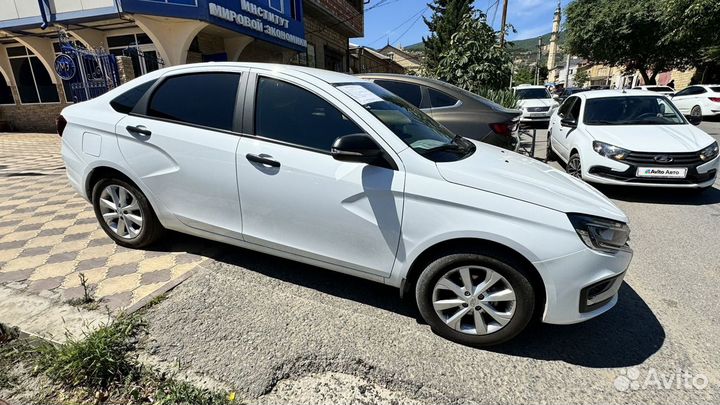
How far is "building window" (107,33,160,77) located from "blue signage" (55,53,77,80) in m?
1.59

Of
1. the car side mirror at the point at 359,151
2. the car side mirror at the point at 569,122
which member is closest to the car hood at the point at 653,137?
the car side mirror at the point at 569,122

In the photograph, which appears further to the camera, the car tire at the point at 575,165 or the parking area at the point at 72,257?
the car tire at the point at 575,165

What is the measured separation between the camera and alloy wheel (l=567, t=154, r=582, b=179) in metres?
5.59

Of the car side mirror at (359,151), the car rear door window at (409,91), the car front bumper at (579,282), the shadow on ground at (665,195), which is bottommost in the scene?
the shadow on ground at (665,195)

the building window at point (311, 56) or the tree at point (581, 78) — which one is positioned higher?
the building window at point (311, 56)

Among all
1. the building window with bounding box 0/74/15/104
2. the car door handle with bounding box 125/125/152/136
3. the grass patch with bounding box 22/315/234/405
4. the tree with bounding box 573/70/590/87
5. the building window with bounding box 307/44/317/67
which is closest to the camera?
the grass patch with bounding box 22/315/234/405

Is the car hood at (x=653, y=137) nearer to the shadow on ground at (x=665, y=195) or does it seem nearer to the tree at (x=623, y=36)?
the shadow on ground at (x=665, y=195)

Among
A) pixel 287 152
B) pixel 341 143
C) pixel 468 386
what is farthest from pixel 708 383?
pixel 287 152

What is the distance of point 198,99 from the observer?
296cm

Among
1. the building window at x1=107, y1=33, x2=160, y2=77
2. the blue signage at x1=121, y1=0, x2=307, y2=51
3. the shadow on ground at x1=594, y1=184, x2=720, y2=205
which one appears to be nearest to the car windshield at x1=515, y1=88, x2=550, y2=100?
the blue signage at x1=121, y1=0, x2=307, y2=51

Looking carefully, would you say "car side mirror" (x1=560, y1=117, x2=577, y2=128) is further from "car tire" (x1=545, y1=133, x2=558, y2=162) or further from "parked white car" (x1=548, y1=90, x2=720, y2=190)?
"car tire" (x1=545, y1=133, x2=558, y2=162)

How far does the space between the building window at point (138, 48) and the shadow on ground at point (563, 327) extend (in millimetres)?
11149

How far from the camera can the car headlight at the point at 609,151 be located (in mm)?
4926

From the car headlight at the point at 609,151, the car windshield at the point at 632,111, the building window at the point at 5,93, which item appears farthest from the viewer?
the building window at the point at 5,93
